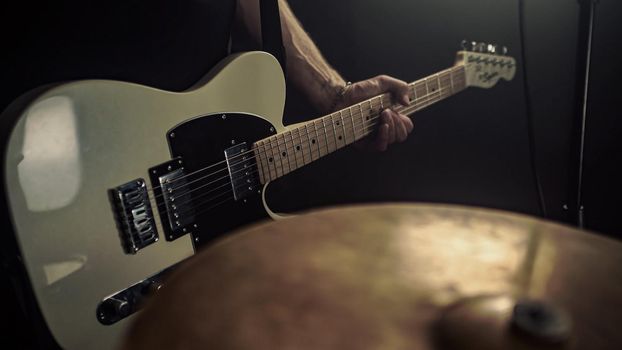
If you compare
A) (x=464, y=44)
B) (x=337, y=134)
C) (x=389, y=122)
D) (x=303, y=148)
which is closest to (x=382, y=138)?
(x=389, y=122)

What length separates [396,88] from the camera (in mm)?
1242

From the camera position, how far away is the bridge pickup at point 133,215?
758 millimetres

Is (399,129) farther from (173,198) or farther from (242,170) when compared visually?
(173,198)

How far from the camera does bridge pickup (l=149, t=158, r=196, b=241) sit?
0.82m

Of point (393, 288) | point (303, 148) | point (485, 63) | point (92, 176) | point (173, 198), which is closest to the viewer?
point (393, 288)

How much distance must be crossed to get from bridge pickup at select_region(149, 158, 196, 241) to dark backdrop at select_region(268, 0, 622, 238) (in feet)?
0.80

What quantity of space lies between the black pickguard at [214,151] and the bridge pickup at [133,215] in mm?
94

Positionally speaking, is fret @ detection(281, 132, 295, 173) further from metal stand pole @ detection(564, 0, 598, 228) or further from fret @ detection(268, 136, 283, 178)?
metal stand pole @ detection(564, 0, 598, 228)

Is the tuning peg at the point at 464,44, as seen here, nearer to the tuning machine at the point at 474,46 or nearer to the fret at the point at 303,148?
the tuning machine at the point at 474,46

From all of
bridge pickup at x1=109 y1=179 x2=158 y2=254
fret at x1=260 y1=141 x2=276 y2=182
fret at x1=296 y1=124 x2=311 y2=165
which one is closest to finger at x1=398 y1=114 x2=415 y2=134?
fret at x1=296 y1=124 x2=311 y2=165

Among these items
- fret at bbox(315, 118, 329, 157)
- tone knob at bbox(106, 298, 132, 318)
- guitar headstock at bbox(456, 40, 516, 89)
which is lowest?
tone knob at bbox(106, 298, 132, 318)

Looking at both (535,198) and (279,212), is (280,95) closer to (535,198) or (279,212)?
(279,212)

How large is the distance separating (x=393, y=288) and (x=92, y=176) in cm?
53

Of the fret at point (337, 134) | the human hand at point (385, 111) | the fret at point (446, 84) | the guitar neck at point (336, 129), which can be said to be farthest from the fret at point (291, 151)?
the fret at point (446, 84)
